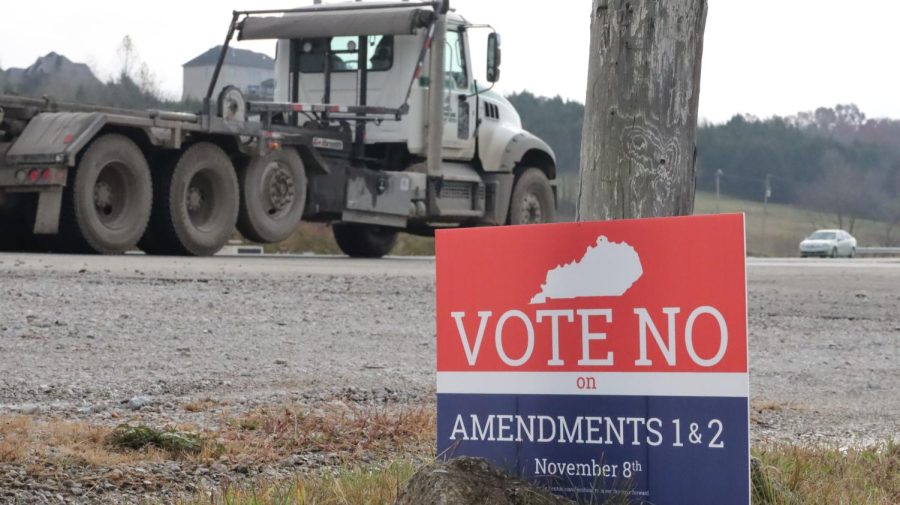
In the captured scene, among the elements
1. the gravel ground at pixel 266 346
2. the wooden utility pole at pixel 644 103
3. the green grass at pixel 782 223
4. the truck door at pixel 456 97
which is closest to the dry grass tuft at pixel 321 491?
the gravel ground at pixel 266 346

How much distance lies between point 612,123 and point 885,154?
100353 millimetres

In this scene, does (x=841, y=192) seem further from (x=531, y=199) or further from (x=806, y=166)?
(x=531, y=199)

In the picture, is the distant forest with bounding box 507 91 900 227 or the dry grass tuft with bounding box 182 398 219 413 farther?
the distant forest with bounding box 507 91 900 227

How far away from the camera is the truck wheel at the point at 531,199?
18.0m

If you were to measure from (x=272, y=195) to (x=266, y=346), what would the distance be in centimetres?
870

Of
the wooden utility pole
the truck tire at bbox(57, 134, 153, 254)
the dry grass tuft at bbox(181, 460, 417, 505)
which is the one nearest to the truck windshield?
the truck tire at bbox(57, 134, 153, 254)

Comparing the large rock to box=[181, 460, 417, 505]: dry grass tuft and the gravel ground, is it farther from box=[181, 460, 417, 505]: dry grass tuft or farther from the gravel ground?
the gravel ground

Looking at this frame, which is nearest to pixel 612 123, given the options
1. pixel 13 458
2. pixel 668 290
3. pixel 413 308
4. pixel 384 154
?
pixel 668 290

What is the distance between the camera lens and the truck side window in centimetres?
1614

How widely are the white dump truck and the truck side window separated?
2 cm

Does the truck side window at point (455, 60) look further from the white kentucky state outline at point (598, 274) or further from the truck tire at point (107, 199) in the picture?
the white kentucky state outline at point (598, 274)

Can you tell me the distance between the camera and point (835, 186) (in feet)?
301

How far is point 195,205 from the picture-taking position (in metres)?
15.0

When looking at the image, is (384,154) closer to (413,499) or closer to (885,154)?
(413,499)
